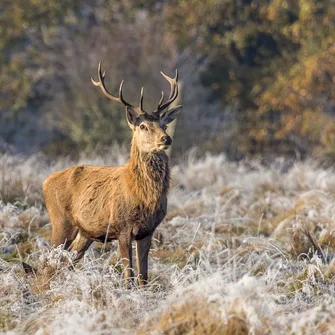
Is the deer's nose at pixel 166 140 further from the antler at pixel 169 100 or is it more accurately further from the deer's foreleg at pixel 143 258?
the deer's foreleg at pixel 143 258

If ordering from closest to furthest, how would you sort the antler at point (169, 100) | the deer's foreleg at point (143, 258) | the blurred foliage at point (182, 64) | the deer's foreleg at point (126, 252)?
the deer's foreleg at point (126, 252), the deer's foreleg at point (143, 258), the antler at point (169, 100), the blurred foliage at point (182, 64)

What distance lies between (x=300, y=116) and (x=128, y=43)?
5.60 metres

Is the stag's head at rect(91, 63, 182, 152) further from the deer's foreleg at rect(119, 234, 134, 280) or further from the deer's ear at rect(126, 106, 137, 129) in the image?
the deer's foreleg at rect(119, 234, 134, 280)

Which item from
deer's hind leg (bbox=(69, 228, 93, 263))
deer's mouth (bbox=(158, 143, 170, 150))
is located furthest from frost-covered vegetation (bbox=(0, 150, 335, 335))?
deer's mouth (bbox=(158, 143, 170, 150))

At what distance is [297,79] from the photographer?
76.9ft

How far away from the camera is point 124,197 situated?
7754 mm

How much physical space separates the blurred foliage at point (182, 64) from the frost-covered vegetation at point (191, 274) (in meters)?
11.4

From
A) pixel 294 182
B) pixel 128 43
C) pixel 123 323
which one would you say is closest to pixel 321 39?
pixel 128 43

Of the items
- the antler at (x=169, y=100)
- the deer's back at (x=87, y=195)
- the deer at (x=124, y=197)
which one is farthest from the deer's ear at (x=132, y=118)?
the deer's back at (x=87, y=195)

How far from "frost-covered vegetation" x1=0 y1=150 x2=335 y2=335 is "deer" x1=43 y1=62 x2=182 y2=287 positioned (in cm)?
24

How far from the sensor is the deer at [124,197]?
762cm

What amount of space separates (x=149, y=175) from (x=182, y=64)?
18.6 m

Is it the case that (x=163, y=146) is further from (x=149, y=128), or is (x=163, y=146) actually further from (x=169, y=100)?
(x=169, y=100)

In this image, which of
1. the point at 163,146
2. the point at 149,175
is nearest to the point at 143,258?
the point at 149,175
